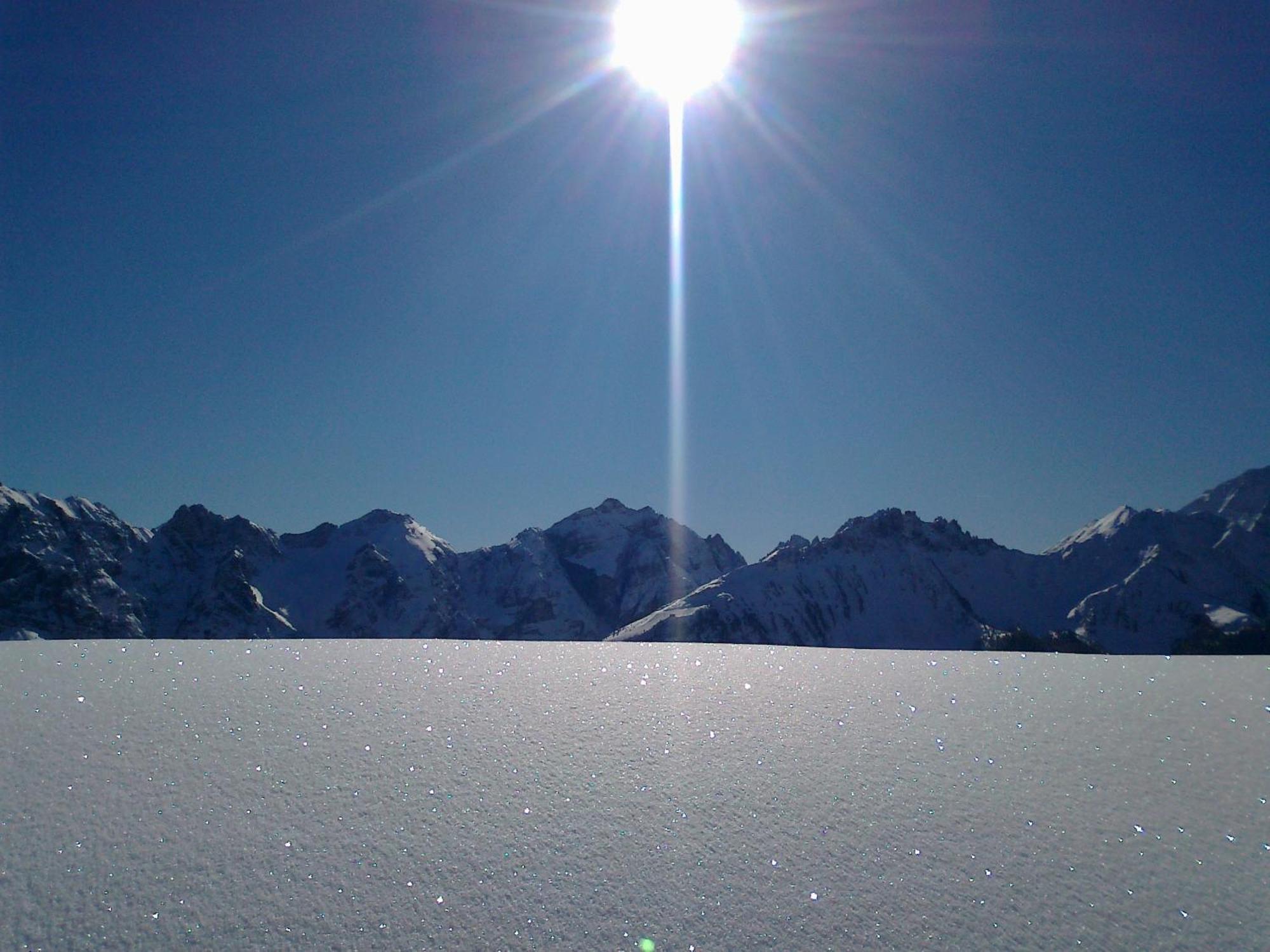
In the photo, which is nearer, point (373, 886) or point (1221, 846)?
point (373, 886)

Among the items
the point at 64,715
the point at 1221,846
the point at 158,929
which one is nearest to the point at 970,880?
the point at 1221,846

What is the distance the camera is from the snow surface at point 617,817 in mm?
4254

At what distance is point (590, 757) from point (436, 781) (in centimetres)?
141

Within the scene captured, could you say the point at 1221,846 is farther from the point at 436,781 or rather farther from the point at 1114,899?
the point at 436,781

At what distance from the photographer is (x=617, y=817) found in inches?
214

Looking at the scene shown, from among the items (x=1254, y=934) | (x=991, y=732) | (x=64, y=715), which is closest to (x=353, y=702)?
(x=64, y=715)

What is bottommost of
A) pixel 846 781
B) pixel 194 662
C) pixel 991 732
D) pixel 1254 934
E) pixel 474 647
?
pixel 1254 934

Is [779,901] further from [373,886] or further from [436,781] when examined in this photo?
[436,781]

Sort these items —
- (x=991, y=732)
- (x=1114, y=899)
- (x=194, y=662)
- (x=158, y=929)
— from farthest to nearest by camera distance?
(x=194, y=662), (x=991, y=732), (x=1114, y=899), (x=158, y=929)

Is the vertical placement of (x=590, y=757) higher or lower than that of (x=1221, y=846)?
higher

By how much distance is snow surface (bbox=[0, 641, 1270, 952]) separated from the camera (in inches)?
167

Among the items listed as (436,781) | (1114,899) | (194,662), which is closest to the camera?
(1114,899)

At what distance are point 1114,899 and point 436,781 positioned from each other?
505cm

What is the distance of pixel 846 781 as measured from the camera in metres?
6.25
